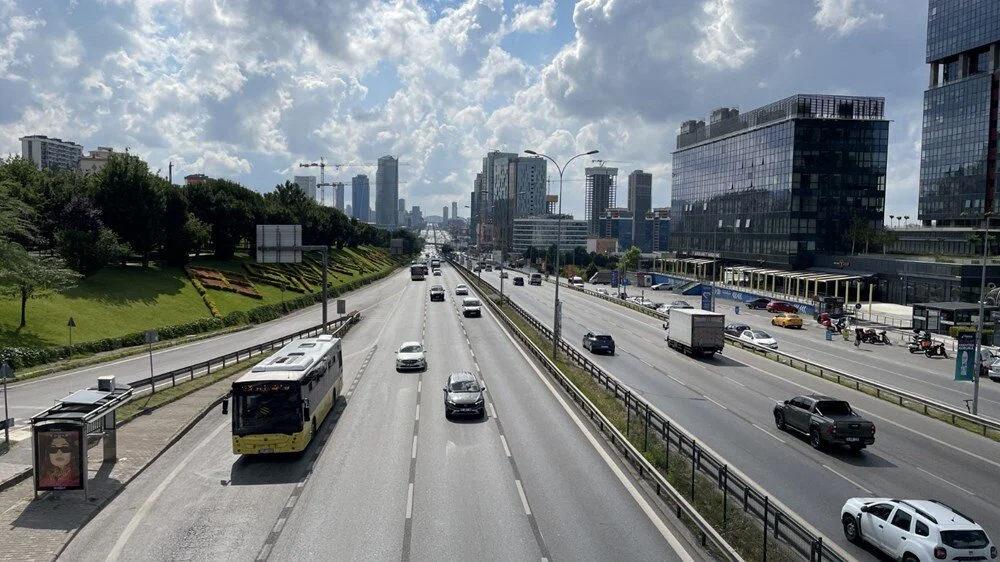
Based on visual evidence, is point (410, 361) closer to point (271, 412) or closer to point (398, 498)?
point (271, 412)

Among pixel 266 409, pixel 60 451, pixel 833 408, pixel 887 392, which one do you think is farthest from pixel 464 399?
pixel 887 392

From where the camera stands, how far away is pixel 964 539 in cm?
1387

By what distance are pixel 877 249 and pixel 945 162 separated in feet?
82.2

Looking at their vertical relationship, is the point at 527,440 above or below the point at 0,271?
below

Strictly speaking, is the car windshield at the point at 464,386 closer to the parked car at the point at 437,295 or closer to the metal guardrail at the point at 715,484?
the metal guardrail at the point at 715,484

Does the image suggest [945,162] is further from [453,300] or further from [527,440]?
[527,440]

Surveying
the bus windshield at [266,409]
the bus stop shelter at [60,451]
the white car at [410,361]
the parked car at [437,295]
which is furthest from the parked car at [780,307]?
the bus stop shelter at [60,451]

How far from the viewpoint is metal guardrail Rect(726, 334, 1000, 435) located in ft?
90.5

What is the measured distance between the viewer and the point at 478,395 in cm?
2755

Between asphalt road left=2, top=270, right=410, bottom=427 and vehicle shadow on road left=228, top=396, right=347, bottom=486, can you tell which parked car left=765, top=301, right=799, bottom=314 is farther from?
vehicle shadow on road left=228, top=396, right=347, bottom=486

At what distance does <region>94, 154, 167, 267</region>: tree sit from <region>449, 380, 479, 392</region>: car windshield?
50756 millimetres

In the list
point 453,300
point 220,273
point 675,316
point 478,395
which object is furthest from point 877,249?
point 478,395

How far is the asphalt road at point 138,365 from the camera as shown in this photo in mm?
30609

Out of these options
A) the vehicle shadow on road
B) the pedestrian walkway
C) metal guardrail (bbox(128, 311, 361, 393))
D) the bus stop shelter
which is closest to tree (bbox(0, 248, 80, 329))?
metal guardrail (bbox(128, 311, 361, 393))
